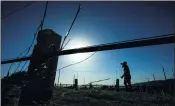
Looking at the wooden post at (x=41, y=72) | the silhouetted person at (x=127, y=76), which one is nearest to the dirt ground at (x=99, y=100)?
the wooden post at (x=41, y=72)

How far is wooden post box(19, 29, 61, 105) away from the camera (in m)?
3.10

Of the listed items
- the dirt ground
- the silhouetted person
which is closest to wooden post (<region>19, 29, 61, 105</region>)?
the dirt ground

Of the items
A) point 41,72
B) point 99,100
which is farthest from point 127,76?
point 41,72

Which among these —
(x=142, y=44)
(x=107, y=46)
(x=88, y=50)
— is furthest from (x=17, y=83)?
(x=142, y=44)

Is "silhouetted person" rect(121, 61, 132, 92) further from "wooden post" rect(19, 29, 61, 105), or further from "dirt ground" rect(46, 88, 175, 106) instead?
"wooden post" rect(19, 29, 61, 105)

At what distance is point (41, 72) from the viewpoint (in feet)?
10.6

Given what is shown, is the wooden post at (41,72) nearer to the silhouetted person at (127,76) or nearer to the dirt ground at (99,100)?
the dirt ground at (99,100)

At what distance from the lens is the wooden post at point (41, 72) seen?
310 centimetres

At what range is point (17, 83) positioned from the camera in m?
3.33

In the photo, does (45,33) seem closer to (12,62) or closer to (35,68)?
(35,68)

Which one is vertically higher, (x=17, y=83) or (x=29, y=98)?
(x=17, y=83)

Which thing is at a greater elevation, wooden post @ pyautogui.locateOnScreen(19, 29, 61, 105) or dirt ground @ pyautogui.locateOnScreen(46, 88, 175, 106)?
wooden post @ pyautogui.locateOnScreen(19, 29, 61, 105)

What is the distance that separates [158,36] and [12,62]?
12.1ft

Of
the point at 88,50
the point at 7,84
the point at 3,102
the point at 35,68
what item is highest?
the point at 88,50
